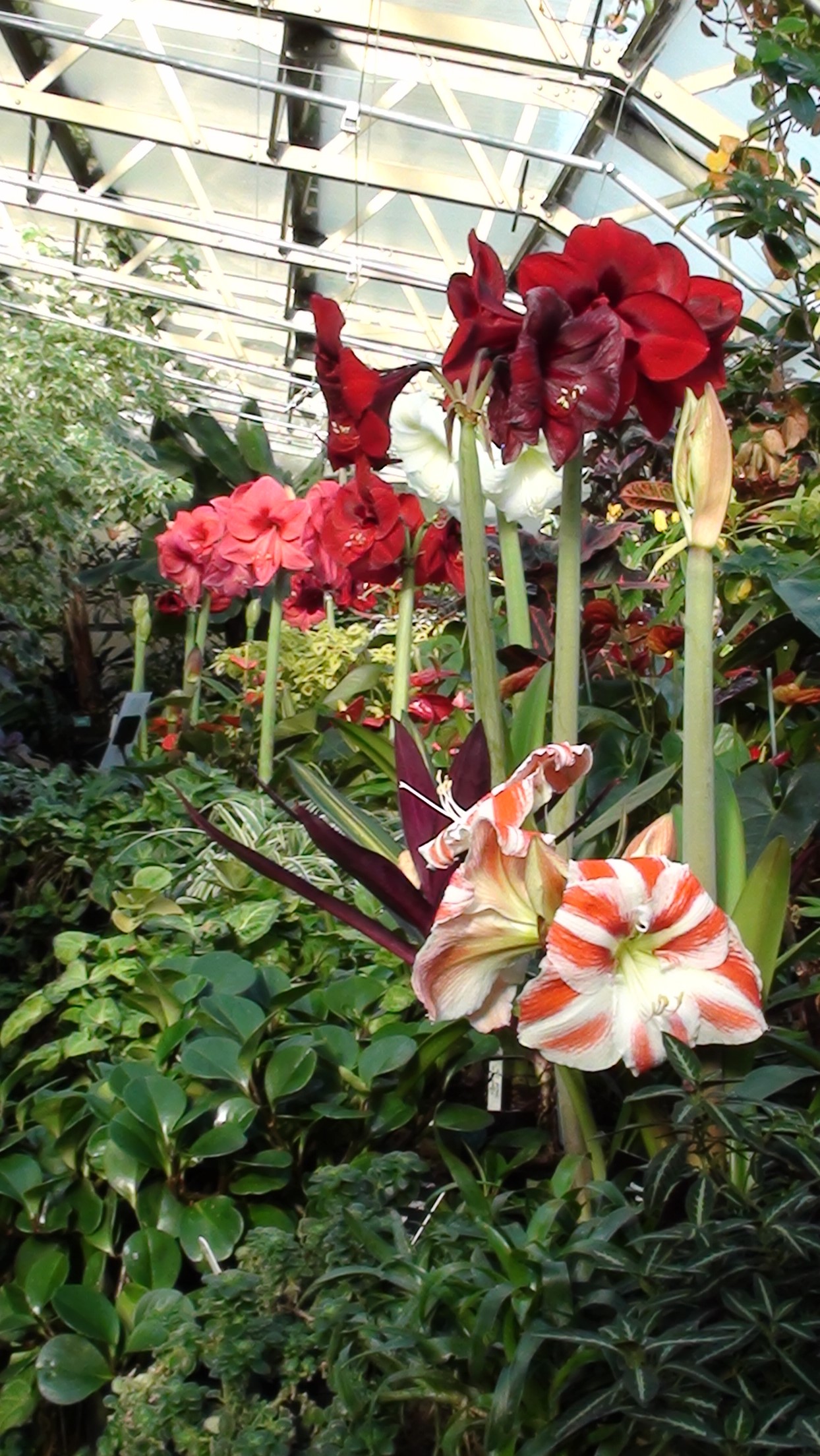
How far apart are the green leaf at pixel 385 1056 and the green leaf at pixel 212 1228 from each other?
0.19 m

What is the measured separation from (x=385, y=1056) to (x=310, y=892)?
266mm

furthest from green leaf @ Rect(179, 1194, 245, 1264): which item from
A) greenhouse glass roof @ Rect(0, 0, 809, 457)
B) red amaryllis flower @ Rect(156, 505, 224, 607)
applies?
greenhouse glass roof @ Rect(0, 0, 809, 457)

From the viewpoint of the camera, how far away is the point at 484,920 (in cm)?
95

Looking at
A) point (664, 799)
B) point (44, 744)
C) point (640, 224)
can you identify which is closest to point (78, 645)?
point (44, 744)

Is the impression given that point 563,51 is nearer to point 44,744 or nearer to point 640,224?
point 640,224

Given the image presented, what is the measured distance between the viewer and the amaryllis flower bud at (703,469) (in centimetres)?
103

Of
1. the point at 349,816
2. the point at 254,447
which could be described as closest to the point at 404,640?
the point at 349,816

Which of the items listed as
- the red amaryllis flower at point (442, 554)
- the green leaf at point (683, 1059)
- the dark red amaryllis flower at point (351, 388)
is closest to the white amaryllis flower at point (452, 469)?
the dark red amaryllis flower at point (351, 388)

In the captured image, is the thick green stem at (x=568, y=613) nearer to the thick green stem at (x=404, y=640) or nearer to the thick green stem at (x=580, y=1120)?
the thick green stem at (x=580, y=1120)

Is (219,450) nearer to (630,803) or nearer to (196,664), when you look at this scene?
(196,664)

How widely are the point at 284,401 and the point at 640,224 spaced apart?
4839 millimetres

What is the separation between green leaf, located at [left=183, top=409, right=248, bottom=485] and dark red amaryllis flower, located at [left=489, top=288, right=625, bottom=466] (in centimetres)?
607

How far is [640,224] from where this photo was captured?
6.04 m

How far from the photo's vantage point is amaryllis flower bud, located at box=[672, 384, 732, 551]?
3.37 feet
